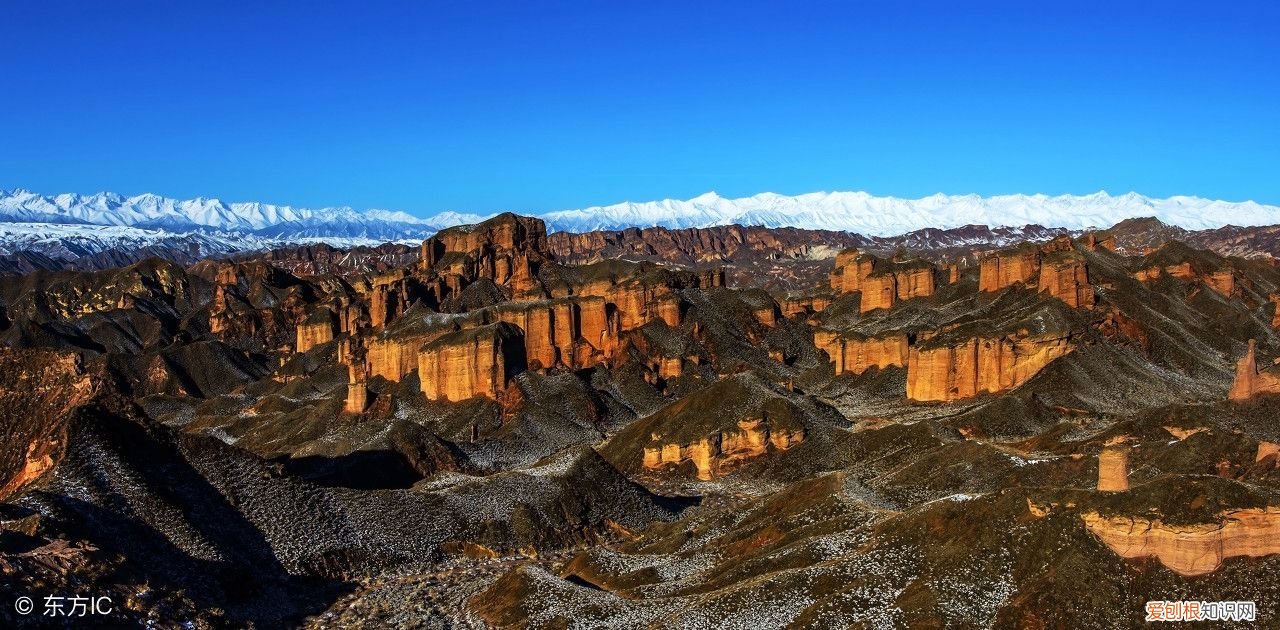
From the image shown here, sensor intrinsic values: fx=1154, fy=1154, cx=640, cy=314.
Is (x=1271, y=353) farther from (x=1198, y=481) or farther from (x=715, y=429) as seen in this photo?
(x=1198, y=481)

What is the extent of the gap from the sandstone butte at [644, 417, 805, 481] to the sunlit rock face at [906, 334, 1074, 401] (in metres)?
24.6

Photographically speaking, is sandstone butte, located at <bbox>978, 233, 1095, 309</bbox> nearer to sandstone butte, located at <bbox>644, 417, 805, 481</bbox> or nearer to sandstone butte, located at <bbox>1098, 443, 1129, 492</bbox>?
sandstone butte, located at <bbox>644, 417, 805, 481</bbox>

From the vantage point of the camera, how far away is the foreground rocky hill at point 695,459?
52.7 m

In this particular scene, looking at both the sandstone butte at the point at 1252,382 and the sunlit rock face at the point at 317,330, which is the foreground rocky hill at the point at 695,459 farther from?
the sunlit rock face at the point at 317,330

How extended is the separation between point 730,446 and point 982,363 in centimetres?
3257

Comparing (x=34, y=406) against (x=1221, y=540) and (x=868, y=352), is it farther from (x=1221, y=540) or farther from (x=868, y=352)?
(x=868, y=352)

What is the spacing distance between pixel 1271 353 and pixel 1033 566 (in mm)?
99087

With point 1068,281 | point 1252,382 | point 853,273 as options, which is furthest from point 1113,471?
point 853,273

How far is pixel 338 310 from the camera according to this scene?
18738 centimetres

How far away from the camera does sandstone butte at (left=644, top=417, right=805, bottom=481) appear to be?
10138 centimetres

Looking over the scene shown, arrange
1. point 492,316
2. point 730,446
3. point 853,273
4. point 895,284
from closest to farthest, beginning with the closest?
1. point 730,446
2. point 492,316
3. point 895,284
4. point 853,273

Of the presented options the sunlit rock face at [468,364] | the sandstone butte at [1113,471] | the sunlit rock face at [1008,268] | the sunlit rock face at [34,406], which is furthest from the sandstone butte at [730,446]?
the sunlit rock face at [1008,268]

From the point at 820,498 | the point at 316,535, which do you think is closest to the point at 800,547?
the point at 820,498

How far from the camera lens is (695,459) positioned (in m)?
102
